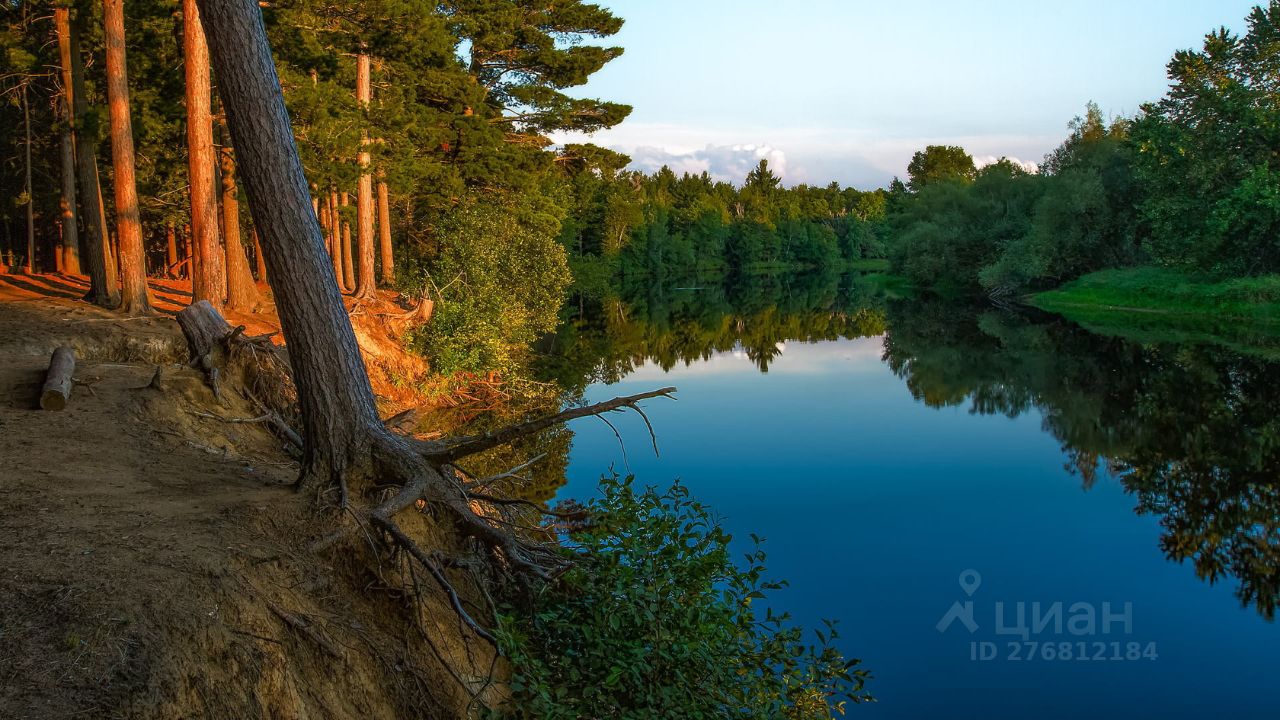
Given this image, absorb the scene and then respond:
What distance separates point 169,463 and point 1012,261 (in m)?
51.4

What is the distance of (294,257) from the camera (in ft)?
20.4

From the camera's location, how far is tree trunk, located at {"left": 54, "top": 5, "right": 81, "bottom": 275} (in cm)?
1636

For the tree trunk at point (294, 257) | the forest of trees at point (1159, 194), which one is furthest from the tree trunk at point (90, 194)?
the forest of trees at point (1159, 194)

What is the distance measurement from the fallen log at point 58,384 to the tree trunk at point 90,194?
7540mm

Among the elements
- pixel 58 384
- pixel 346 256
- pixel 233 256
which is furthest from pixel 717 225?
pixel 58 384

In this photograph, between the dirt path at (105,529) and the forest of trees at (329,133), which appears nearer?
the dirt path at (105,529)

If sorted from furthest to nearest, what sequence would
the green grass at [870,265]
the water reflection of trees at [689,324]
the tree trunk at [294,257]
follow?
the green grass at [870,265]
the water reflection of trees at [689,324]
the tree trunk at [294,257]

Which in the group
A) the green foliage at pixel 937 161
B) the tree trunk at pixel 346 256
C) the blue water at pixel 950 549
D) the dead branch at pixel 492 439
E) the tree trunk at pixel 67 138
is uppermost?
the green foliage at pixel 937 161

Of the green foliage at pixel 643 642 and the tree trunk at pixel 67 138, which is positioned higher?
the tree trunk at pixel 67 138

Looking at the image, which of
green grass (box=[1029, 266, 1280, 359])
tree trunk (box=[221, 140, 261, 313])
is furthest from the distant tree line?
tree trunk (box=[221, 140, 261, 313])

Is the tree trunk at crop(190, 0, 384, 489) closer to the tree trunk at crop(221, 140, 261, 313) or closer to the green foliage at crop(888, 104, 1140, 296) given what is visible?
the tree trunk at crop(221, 140, 261, 313)

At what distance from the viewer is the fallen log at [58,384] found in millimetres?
8062

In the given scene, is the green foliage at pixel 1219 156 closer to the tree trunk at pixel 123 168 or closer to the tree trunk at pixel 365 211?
the tree trunk at pixel 365 211

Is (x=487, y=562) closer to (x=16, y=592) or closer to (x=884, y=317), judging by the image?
(x=16, y=592)
